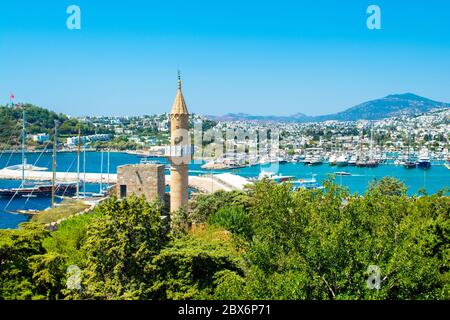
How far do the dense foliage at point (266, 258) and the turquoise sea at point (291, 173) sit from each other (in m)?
24.7

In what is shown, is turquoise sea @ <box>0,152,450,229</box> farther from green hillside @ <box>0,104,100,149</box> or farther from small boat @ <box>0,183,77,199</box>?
green hillside @ <box>0,104,100,149</box>

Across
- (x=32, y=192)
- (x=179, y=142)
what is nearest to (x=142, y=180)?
(x=179, y=142)

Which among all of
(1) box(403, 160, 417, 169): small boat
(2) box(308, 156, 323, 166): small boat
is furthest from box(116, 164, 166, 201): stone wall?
(2) box(308, 156, 323, 166): small boat

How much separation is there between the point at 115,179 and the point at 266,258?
43.0 meters

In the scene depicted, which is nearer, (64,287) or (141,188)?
(64,287)

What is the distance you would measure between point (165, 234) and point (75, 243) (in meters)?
2.77

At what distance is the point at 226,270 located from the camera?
370 inches

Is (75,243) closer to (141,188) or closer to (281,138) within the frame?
(141,188)

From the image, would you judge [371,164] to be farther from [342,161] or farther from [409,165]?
[409,165]

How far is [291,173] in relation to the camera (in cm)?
6353

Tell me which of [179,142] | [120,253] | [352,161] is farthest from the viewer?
[352,161]

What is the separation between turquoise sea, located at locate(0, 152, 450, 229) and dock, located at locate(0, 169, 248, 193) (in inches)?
35.0

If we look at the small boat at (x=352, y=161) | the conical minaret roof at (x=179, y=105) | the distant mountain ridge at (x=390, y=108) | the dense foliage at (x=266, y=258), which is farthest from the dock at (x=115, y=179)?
the distant mountain ridge at (x=390, y=108)
